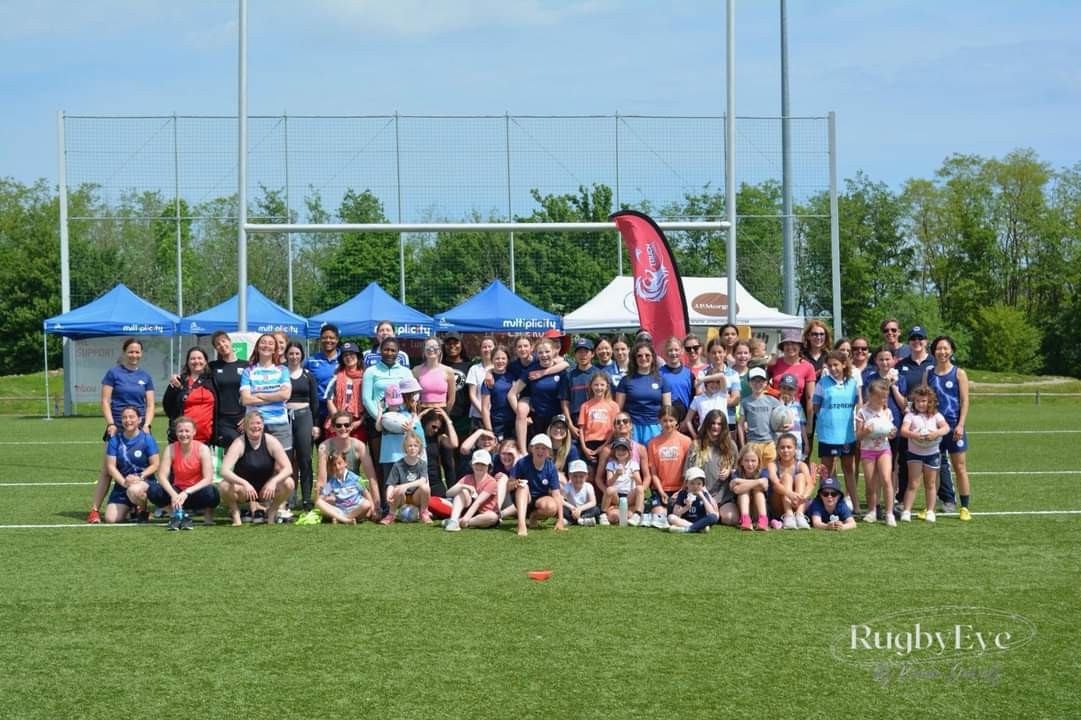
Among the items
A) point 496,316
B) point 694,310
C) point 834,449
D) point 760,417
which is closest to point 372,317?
point 496,316

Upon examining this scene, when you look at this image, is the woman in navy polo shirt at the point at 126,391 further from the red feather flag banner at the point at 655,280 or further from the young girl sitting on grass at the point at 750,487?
the young girl sitting on grass at the point at 750,487

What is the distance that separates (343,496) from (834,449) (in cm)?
387

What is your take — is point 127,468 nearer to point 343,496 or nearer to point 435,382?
point 343,496

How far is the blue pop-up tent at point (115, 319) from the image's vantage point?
2248 centimetres

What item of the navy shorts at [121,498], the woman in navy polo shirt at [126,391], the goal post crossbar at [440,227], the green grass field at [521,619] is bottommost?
the green grass field at [521,619]

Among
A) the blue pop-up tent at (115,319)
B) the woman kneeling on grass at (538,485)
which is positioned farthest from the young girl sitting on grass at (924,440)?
the blue pop-up tent at (115,319)

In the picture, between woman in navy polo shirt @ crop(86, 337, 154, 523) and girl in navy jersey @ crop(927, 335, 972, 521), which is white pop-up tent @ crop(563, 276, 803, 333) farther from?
woman in navy polo shirt @ crop(86, 337, 154, 523)

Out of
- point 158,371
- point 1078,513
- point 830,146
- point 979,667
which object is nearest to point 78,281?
point 158,371

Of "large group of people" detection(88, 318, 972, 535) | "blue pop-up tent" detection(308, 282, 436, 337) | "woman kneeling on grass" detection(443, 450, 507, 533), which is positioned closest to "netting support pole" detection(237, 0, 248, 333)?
"large group of people" detection(88, 318, 972, 535)

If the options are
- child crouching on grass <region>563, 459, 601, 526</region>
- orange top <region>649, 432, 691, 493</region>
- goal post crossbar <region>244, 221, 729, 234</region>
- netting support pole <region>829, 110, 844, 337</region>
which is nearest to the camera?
child crouching on grass <region>563, 459, 601, 526</region>

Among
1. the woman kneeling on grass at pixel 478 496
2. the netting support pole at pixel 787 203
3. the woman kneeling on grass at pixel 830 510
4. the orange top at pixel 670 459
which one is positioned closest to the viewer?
the woman kneeling on grass at pixel 830 510

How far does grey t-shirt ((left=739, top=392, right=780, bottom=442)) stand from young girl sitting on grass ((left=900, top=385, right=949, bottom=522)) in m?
1.05

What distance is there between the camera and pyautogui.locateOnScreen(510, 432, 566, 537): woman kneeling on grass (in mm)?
8133

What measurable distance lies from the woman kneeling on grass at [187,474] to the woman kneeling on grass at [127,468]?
0.59 ft
